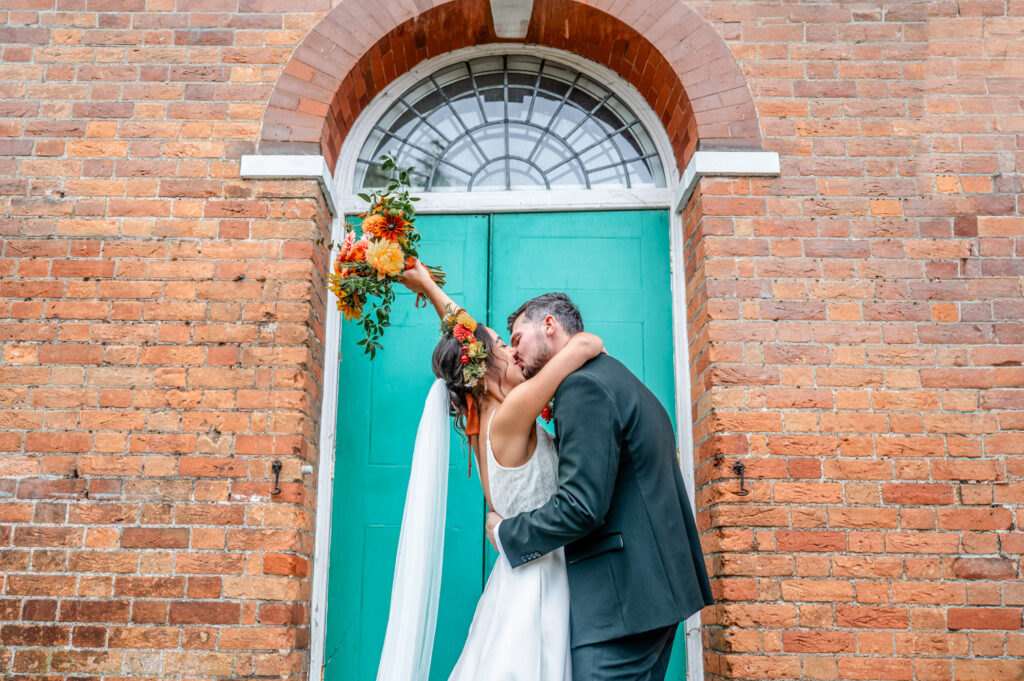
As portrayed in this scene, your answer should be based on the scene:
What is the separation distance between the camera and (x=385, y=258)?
3.57m

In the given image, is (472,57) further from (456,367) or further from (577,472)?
(577,472)

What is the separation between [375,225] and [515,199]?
132cm

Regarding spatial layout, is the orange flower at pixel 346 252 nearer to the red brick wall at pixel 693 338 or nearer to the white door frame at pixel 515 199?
the red brick wall at pixel 693 338

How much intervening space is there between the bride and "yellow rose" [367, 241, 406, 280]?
1.02 feet

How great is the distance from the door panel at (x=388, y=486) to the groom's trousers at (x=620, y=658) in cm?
141

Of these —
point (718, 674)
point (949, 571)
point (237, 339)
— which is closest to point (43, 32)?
point (237, 339)

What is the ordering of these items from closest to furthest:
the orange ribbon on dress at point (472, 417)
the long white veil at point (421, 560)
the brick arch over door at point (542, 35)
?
the long white veil at point (421, 560) → the orange ribbon on dress at point (472, 417) → the brick arch over door at point (542, 35)

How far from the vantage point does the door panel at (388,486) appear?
427 centimetres

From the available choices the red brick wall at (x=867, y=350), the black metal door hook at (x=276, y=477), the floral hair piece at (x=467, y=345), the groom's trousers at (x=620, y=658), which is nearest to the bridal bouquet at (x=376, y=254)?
the floral hair piece at (x=467, y=345)

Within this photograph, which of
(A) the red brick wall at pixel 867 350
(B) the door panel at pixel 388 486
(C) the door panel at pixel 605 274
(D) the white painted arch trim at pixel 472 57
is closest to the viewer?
(A) the red brick wall at pixel 867 350

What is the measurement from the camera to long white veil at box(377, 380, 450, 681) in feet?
10.7

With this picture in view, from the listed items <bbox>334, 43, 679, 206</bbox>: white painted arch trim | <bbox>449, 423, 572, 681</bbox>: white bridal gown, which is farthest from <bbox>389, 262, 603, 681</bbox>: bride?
<bbox>334, 43, 679, 206</bbox>: white painted arch trim

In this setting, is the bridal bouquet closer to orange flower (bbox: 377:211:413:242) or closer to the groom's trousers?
orange flower (bbox: 377:211:413:242)

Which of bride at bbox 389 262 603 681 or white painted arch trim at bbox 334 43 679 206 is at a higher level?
white painted arch trim at bbox 334 43 679 206
